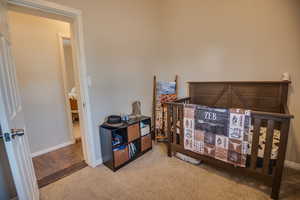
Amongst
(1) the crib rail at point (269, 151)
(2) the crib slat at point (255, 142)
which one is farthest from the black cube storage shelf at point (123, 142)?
(2) the crib slat at point (255, 142)

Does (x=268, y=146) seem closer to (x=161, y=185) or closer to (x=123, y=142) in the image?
(x=161, y=185)

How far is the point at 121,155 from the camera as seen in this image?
2143mm

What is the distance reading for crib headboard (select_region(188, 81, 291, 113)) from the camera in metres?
1.98

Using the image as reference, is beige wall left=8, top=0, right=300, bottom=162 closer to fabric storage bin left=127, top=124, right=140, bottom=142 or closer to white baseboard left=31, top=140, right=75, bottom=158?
fabric storage bin left=127, top=124, right=140, bottom=142

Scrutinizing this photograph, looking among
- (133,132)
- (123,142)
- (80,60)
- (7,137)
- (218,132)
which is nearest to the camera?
(7,137)

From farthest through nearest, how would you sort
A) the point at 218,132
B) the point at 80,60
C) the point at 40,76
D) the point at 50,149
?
the point at 50,149
the point at 40,76
the point at 80,60
the point at 218,132

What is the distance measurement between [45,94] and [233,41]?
10.5 feet

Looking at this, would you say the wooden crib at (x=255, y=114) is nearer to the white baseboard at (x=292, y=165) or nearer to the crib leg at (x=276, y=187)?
the crib leg at (x=276, y=187)

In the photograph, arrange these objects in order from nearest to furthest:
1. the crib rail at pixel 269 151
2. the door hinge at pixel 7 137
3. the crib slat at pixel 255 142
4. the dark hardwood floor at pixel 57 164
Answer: the door hinge at pixel 7 137, the crib rail at pixel 269 151, the crib slat at pixel 255 142, the dark hardwood floor at pixel 57 164

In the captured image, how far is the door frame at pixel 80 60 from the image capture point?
160 centimetres

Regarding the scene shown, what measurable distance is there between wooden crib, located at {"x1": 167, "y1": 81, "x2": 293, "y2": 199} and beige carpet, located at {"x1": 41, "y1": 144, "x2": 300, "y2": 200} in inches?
6.6

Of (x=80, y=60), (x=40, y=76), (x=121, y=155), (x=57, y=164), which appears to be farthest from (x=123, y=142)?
(x=40, y=76)

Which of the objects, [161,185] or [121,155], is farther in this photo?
[121,155]

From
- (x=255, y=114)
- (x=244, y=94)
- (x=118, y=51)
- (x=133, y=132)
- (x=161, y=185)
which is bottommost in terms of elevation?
(x=161, y=185)
